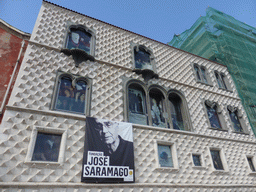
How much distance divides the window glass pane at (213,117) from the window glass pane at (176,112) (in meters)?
2.06

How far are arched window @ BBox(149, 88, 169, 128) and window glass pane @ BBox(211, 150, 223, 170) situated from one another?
115 inches

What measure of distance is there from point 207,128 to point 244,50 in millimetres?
11396

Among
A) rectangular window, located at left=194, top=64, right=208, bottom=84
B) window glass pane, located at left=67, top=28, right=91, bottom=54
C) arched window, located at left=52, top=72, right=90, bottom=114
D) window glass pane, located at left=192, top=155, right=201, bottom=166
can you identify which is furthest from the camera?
rectangular window, located at left=194, top=64, right=208, bottom=84

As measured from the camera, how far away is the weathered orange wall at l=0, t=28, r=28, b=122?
707 centimetres

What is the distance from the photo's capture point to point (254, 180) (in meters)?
9.89

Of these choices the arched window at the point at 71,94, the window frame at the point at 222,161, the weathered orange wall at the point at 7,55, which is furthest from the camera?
the window frame at the point at 222,161

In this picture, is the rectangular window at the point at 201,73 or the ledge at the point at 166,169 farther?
the rectangular window at the point at 201,73

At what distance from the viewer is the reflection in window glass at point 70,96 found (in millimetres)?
7554

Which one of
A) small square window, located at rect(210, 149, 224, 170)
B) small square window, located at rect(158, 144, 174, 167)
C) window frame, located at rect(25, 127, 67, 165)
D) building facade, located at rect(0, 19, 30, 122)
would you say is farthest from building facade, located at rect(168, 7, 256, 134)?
building facade, located at rect(0, 19, 30, 122)

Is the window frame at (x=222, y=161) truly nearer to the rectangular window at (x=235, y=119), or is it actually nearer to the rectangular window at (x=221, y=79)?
the rectangular window at (x=235, y=119)

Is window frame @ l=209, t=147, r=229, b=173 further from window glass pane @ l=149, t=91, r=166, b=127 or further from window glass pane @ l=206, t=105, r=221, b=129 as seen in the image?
window glass pane @ l=149, t=91, r=166, b=127

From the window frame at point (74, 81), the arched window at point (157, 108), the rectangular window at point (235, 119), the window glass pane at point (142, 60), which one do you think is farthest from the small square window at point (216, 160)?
the window frame at point (74, 81)

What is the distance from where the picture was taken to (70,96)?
7.89 meters

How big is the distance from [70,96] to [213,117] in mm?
8521
